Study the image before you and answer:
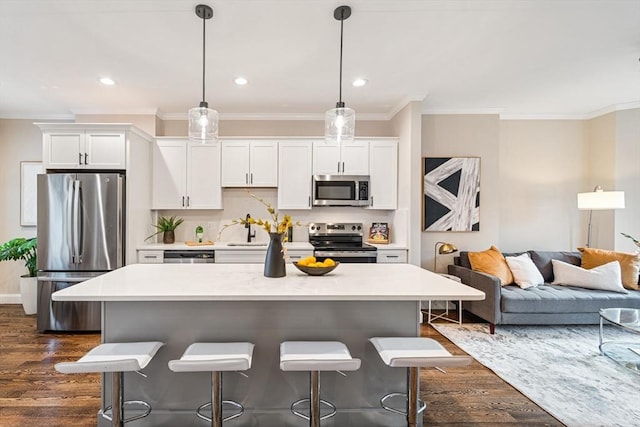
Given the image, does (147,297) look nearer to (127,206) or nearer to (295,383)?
(295,383)

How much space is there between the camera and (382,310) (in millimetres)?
2113

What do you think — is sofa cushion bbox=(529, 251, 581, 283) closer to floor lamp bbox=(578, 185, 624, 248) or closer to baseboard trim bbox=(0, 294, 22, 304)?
floor lamp bbox=(578, 185, 624, 248)

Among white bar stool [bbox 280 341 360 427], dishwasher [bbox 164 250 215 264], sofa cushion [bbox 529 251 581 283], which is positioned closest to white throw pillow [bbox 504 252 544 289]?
sofa cushion [bbox 529 251 581 283]

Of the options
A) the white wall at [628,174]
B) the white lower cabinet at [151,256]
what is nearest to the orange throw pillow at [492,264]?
the white wall at [628,174]

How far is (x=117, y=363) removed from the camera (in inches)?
62.7

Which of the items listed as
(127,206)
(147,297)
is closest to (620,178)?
(147,297)

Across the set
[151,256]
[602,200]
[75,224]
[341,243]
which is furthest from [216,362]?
[602,200]

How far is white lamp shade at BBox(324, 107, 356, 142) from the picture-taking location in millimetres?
2428

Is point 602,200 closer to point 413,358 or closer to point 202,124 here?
point 413,358

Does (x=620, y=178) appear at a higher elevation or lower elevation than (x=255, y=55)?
lower

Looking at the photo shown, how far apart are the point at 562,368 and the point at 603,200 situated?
2.29 metres

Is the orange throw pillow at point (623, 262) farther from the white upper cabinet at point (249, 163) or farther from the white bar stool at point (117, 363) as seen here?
the white bar stool at point (117, 363)

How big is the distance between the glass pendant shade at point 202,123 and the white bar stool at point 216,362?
4.87ft

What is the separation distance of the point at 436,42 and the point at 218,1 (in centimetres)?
173
